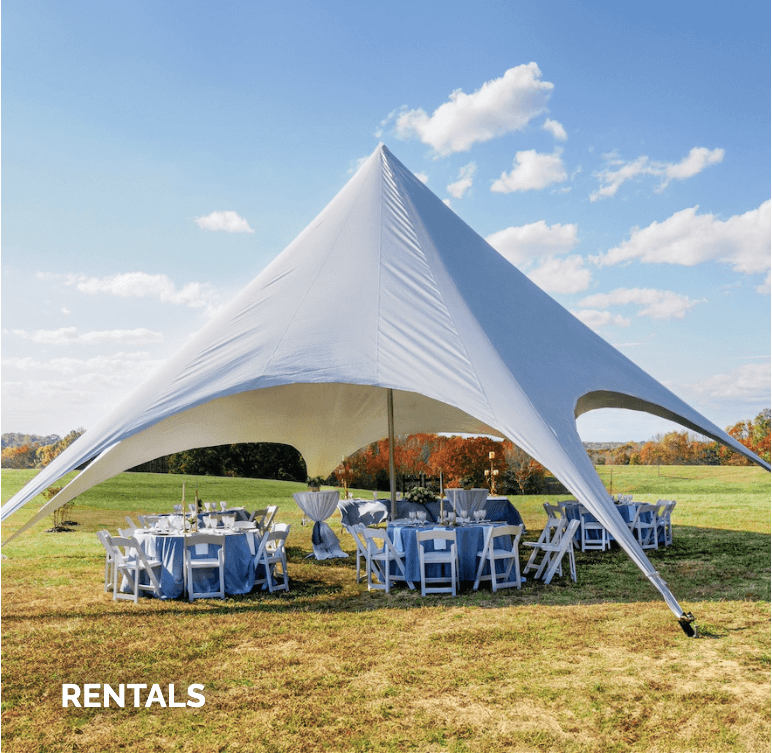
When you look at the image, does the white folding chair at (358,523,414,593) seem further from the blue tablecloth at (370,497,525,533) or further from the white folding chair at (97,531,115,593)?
the blue tablecloth at (370,497,525,533)

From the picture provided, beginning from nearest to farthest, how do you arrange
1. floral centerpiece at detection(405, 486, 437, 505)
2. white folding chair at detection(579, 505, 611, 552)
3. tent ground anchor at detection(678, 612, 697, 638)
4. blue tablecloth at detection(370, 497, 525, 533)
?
1. tent ground anchor at detection(678, 612, 697, 638)
2. white folding chair at detection(579, 505, 611, 552)
3. floral centerpiece at detection(405, 486, 437, 505)
4. blue tablecloth at detection(370, 497, 525, 533)

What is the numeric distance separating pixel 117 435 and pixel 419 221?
12.6ft

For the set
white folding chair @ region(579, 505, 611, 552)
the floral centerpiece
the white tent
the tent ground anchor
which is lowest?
white folding chair @ region(579, 505, 611, 552)

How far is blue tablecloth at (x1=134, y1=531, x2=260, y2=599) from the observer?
281 inches

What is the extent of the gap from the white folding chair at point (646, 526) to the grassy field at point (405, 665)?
1876mm

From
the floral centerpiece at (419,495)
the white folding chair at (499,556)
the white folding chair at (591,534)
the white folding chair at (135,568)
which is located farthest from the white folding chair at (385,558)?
the white folding chair at (591,534)

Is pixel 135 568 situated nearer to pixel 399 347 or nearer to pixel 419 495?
pixel 399 347

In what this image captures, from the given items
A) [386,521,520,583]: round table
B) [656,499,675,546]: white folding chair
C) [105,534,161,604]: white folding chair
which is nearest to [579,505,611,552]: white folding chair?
[656,499,675,546]: white folding chair

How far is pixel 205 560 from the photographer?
7.14m

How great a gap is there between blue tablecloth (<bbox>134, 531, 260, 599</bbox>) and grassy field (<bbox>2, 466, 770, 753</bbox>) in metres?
0.27

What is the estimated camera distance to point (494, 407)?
5.46m

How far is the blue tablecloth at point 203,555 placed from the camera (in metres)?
7.12

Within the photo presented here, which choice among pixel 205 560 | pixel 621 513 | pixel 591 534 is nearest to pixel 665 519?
pixel 621 513

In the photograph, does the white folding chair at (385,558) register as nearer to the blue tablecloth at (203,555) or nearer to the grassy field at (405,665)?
the grassy field at (405,665)
